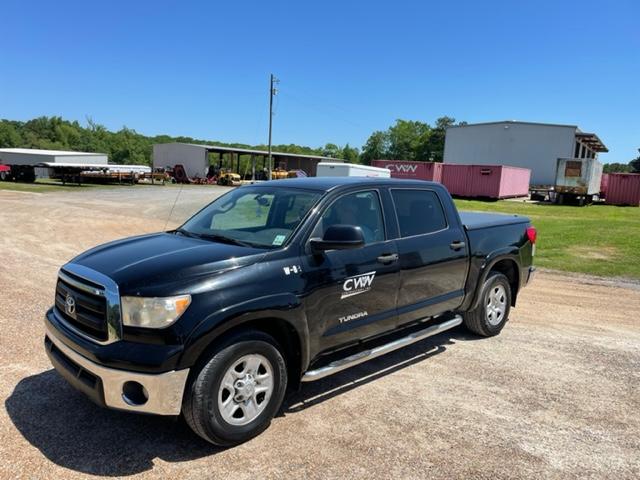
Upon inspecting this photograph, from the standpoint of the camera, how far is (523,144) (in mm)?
52156

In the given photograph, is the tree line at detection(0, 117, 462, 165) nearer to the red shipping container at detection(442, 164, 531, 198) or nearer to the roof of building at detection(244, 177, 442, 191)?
the red shipping container at detection(442, 164, 531, 198)

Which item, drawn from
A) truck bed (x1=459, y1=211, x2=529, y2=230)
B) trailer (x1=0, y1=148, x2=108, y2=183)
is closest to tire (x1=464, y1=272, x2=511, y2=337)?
truck bed (x1=459, y1=211, x2=529, y2=230)

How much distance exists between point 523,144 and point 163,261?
54.8m

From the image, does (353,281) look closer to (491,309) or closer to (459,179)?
(491,309)

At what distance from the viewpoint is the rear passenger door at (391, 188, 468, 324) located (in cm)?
458

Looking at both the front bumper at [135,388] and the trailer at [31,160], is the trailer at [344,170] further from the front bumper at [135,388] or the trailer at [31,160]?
the trailer at [31,160]

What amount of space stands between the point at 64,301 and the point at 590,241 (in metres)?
15.4

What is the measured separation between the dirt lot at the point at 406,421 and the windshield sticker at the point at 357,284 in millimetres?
926

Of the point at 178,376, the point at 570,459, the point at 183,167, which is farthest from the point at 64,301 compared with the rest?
the point at 183,167

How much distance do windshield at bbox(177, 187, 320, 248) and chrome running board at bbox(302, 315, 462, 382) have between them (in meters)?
1.03

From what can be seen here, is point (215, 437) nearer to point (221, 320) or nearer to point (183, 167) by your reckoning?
point (221, 320)

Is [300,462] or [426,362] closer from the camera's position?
[300,462]

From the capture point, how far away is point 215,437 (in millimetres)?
3252

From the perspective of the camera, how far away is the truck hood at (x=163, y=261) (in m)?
3.15
